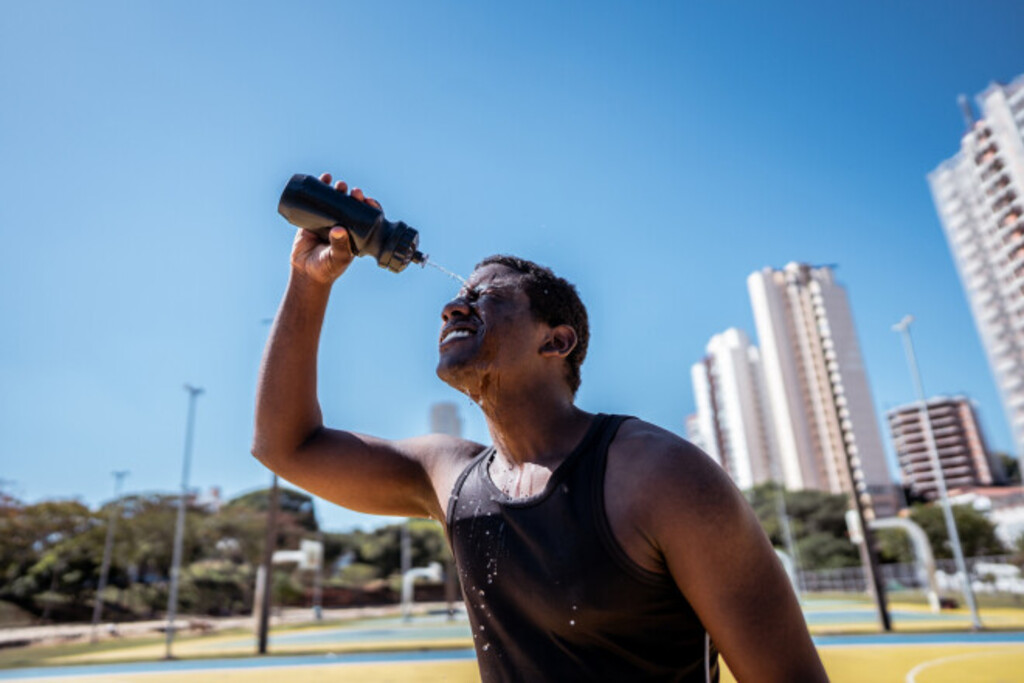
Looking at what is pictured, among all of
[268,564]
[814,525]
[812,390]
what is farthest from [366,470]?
[812,390]

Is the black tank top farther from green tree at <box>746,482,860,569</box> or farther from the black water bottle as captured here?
green tree at <box>746,482,860,569</box>

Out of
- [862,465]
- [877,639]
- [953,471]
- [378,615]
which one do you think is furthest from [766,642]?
[953,471]

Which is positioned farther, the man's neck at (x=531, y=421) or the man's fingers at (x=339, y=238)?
Result: the man's fingers at (x=339, y=238)

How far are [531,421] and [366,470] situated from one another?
20.8 inches

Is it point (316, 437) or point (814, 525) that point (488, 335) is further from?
point (814, 525)

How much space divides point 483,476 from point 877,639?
17.6 meters

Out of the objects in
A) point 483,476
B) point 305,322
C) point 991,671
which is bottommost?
point 991,671

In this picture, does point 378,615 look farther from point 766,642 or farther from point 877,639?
point 766,642

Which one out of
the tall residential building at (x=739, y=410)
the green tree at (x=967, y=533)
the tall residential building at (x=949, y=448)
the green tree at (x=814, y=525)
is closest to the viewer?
the green tree at (x=967, y=533)

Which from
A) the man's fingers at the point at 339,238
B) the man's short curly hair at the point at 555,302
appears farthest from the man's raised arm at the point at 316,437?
the man's short curly hair at the point at 555,302

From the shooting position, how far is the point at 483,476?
1508 mm

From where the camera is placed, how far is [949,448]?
367 feet

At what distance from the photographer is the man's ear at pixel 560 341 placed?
5.28 ft

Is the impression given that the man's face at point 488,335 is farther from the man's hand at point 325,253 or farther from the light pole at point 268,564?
the light pole at point 268,564
